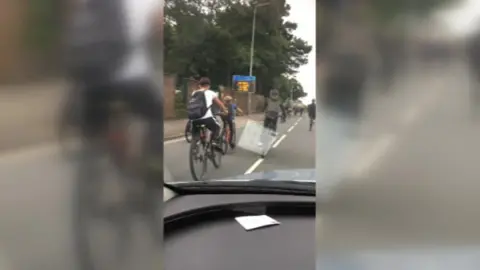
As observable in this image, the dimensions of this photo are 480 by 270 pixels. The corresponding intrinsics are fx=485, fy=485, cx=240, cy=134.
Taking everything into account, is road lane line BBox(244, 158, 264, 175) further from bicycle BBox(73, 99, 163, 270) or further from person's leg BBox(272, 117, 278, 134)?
bicycle BBox(73, 99, 163, 270)

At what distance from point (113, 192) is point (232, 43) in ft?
3.33

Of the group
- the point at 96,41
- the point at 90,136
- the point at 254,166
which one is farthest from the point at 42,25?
the point at 254,166

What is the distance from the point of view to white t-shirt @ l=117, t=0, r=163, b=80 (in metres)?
0.76

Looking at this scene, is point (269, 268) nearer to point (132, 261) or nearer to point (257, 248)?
point (257, 248)

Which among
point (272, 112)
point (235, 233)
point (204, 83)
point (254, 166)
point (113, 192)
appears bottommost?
point (235, 233)

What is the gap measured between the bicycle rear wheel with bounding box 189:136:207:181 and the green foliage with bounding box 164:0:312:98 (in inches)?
11.3

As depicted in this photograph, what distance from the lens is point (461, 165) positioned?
0.63 m

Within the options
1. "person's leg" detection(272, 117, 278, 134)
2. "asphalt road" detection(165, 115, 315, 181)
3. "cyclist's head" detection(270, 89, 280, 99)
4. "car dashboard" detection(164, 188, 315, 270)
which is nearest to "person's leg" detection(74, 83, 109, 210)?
"car dashboard" detection(164, 188, 315, 270)

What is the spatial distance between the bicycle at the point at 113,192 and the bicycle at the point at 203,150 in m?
1.00

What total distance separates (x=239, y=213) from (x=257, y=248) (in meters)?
0.22

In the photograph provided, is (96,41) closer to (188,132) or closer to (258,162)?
(188,132)

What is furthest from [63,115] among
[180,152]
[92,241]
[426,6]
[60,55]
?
[180,152]

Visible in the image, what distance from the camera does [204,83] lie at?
167 centimetres

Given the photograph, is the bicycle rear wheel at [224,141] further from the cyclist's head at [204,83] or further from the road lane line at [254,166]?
the cyclist's head at [204,83]
